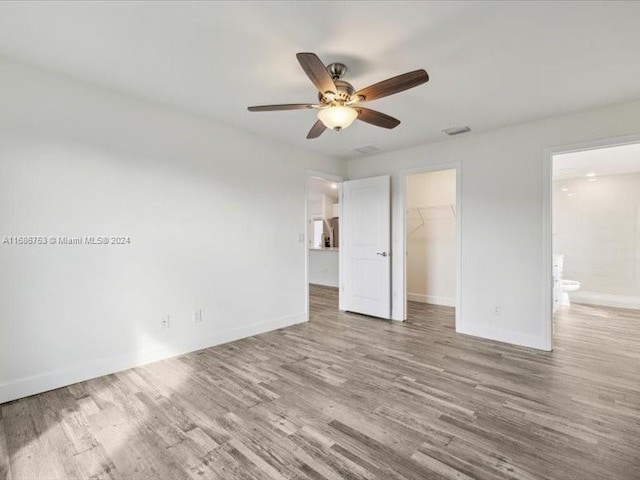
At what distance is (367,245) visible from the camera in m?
4.93

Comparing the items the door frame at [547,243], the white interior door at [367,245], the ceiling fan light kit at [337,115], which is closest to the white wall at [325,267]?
the white interior door at [367,245]

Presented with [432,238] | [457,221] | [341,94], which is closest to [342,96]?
[341,94]

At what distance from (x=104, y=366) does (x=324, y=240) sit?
20.3 ft

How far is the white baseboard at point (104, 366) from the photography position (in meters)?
2.41

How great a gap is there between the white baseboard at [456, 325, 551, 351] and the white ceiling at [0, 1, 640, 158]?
2477 millimetres

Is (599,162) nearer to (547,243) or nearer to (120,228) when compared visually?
(547,243)

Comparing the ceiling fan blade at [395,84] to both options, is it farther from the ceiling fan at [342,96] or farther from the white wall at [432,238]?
the white wall at [432,238]

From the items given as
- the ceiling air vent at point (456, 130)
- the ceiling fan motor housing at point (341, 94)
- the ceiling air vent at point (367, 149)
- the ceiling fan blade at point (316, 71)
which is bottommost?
the ceiling fan blade at point (316, 71)

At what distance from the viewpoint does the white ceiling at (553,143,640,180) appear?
4.41m

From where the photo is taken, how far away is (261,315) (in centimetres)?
406

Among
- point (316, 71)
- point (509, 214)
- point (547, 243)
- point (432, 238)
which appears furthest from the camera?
point (432, 238)

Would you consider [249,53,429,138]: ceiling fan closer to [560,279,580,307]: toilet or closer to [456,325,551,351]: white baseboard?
[456,325,551,351]: white baseboard

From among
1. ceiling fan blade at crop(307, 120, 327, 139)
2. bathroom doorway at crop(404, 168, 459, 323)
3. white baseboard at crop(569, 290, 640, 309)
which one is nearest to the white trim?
bathroom doorway at crop(404, 168, 459, 323)

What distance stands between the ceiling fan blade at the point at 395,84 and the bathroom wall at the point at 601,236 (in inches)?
235
